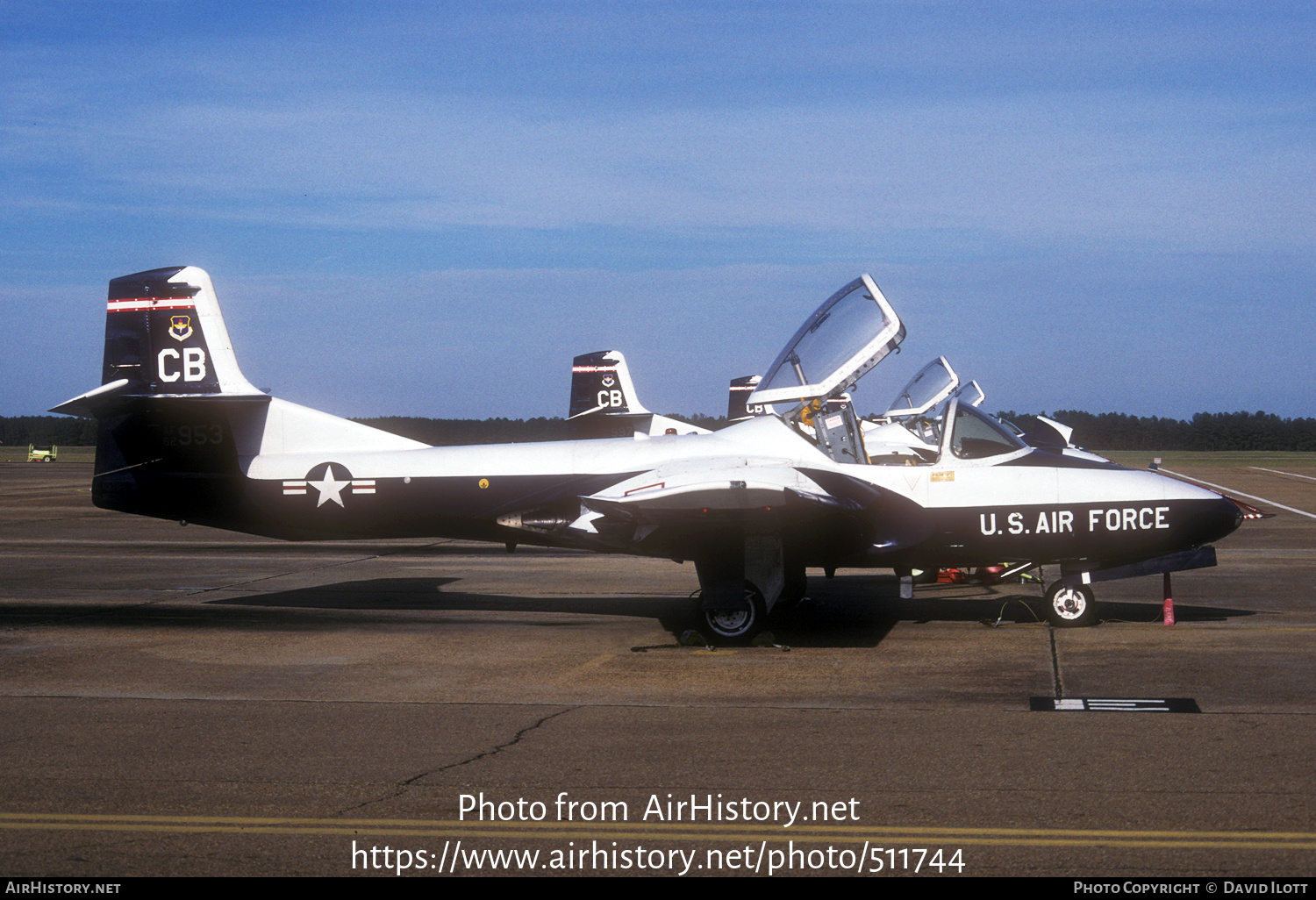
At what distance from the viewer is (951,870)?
4.94m

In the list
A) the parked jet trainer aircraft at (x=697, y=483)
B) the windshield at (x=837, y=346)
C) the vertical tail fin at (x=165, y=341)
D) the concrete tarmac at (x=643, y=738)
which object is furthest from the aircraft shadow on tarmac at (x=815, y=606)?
the vertical tail fin at (x=165, y=341)

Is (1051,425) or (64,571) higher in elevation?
(1051,425)

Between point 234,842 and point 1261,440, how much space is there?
107m

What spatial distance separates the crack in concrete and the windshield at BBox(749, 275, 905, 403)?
15.2 feet

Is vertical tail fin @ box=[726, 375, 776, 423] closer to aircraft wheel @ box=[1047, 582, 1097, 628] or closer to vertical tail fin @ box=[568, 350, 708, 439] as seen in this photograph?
vertical tail fin @ box=[568, 350, 708, 439]

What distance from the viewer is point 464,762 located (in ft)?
22.2

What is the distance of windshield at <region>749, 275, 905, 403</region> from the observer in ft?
37.1

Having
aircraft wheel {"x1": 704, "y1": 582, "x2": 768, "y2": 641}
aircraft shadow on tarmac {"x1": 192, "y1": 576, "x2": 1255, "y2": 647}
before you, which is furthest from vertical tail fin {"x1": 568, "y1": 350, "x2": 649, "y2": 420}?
aircraft wheel {"x1": 704, "y1": 582, "x2": 768, "y2": 641}

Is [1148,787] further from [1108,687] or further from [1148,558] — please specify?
[1148,558]

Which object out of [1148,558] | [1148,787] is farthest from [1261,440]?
[1148,787]

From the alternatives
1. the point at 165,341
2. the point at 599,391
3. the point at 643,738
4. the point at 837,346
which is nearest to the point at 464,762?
the point at 643,738

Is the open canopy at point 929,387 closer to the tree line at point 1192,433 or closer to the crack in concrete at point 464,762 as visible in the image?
the crack in concrete at point 464,762

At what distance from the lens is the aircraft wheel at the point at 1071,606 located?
38.9 ft

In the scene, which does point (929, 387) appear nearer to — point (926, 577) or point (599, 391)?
point (926, 577)
